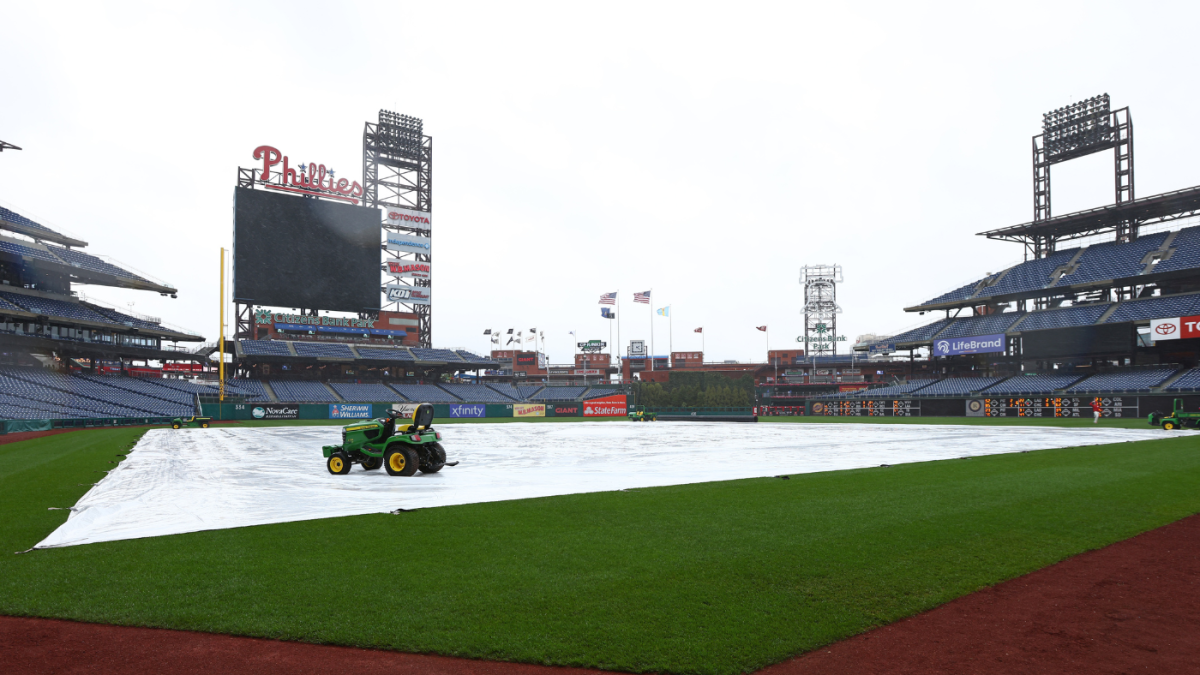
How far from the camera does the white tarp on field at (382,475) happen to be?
33.2 ft

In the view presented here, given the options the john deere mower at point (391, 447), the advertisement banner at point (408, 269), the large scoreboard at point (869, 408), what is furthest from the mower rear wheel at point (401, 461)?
the advertisement banner at point (408, 269)

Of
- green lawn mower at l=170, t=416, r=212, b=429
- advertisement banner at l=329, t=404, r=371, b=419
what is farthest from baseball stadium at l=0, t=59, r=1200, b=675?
advertisement banner at l=329, t=404, r=371, b=419

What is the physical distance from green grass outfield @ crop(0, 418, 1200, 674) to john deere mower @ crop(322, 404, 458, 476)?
5.30 m

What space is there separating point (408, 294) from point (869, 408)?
48909 millimetres

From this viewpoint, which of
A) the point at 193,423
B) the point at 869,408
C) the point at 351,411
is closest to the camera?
the point at 193,423

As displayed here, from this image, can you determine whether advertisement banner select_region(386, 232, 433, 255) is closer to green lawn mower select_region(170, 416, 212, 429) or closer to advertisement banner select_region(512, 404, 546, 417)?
advertisement banner select_region(512, 404, 546, 417)

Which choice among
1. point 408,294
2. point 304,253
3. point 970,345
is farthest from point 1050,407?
point 304,253

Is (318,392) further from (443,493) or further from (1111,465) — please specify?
(1111,465)

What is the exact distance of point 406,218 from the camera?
233 feet

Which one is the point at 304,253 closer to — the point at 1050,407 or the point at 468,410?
the point at 468,410

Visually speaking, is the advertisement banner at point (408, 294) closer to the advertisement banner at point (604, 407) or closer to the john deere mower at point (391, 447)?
the advertisement banner at point (604, 407)

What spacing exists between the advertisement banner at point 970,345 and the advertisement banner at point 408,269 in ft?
176

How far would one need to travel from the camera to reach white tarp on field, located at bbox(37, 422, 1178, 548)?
10117 mm

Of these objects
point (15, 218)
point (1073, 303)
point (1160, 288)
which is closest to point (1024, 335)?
point (1073, 303)
